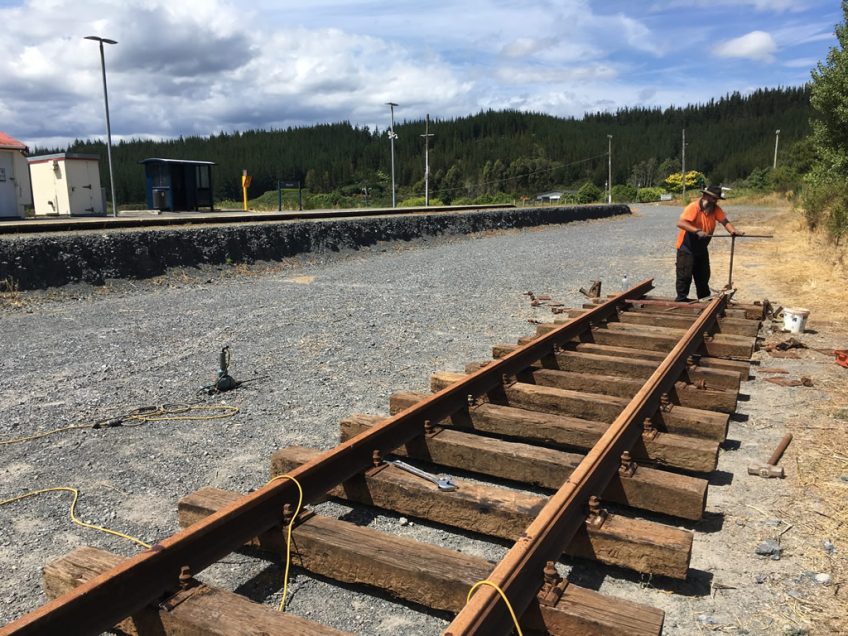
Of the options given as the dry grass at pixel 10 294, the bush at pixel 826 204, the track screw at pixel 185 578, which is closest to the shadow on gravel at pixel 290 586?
the track screw at pixel 185 578

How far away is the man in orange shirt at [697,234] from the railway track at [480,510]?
3530 millimetres

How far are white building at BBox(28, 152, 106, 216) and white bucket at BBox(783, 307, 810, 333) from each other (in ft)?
93.3

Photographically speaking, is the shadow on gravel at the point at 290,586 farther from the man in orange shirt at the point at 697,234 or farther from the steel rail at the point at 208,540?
the man in orange shirt at the point at 697,234

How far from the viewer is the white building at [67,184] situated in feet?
92.8

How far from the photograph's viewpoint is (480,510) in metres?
3.13

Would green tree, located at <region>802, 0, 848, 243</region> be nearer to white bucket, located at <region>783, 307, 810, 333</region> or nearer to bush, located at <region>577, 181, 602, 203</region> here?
white bucket, located at <region>783, 307, 810, 333</region>

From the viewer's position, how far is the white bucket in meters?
7.79

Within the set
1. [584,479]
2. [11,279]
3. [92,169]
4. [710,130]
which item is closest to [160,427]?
[584,479]

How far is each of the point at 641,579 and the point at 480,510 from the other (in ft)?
2.47

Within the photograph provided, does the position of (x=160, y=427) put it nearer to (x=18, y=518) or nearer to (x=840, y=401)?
(x=18, y=518)

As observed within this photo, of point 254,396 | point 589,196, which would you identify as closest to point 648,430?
point 254,396

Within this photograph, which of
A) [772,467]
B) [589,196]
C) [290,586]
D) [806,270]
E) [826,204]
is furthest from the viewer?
[589,196]

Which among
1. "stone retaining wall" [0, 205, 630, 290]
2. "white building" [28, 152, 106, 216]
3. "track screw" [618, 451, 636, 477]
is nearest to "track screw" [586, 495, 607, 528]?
"track screw" [618, 451, 636, 477]

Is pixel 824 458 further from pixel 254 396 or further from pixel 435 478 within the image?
pixel 254 396
